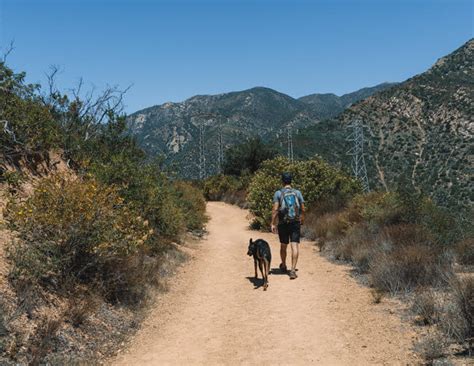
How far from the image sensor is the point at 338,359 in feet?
16.5

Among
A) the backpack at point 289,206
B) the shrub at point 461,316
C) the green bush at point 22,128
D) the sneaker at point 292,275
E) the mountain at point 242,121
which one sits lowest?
the sneaker at point 292,275

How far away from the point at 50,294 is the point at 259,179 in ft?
46.4

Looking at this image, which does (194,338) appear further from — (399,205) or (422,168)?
(422,168)

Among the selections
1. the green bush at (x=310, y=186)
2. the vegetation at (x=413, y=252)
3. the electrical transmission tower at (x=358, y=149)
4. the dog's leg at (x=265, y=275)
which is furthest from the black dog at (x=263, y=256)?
the electrical transmission tower at (x=358, y=149)

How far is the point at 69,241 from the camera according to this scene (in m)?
6.36

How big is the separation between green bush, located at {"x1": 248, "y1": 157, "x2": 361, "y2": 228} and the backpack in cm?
805

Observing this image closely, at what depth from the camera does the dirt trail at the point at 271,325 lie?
5.17 meters

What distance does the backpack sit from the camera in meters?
8.65

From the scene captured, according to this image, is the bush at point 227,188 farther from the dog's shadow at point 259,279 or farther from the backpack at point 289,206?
the backpack at point 289,206

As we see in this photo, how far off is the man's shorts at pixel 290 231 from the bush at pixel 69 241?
126 inches

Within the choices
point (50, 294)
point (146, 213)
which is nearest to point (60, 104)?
point (146, 213)

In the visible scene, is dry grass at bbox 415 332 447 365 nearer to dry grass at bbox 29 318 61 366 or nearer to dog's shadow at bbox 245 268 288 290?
dog's shadow at bbox 245 268 288 290

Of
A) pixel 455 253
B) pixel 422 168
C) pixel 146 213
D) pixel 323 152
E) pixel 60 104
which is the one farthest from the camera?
pixel 323 152

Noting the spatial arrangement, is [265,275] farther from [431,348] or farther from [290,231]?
[431,348]
